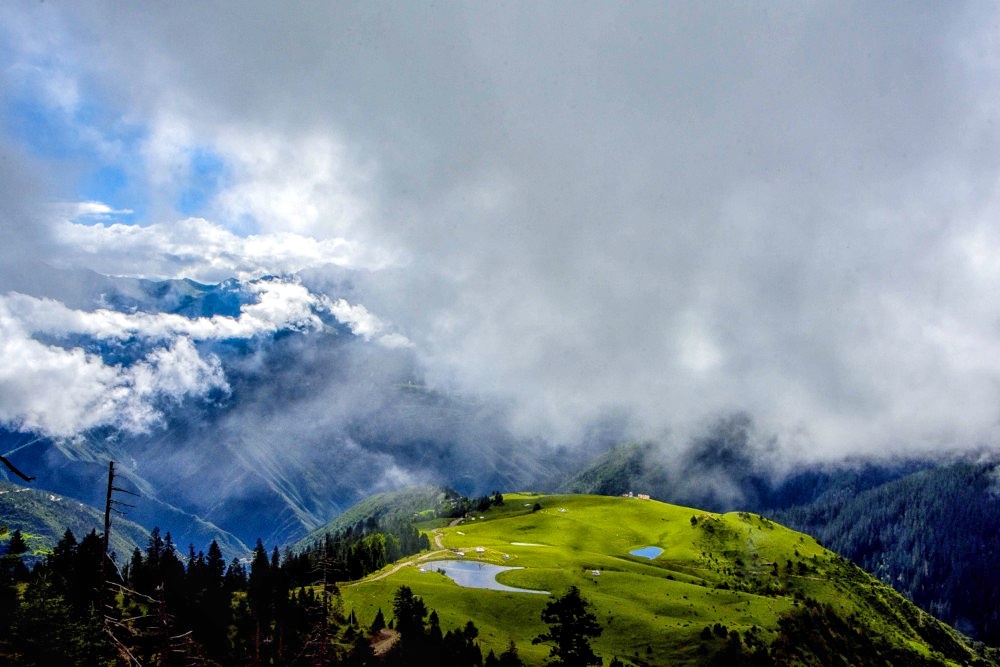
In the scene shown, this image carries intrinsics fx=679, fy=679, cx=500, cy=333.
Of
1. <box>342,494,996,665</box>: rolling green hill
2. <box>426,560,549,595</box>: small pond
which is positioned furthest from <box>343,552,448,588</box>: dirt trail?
<box>426,560,549,595</box>: small pond

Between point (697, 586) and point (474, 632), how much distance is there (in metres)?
80.0

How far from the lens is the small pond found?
15775 centimetres

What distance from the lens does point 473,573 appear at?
573 ft

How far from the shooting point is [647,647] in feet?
407

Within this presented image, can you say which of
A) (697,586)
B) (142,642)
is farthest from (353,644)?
(697,586)

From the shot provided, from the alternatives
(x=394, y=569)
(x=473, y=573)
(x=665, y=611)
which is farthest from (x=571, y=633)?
(x=394, y=569)

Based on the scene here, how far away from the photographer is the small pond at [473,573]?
15775 centimetres

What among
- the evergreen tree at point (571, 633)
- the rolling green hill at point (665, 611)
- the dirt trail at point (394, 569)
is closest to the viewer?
the evergreen tree at point (571, 633)

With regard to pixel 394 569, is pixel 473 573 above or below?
below

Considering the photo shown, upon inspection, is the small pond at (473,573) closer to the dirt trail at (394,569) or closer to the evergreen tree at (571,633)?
the dirt trail at (394,569)

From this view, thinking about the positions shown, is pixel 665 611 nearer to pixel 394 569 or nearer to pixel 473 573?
pixel 473 573

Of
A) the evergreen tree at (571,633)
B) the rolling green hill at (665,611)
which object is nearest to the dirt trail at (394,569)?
the rolling green hill at (665,611)

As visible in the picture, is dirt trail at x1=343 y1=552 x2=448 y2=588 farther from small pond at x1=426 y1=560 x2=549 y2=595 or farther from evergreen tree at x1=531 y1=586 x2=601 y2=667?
evergreen tree at x1=531 y1=586 x2=601 y2=667

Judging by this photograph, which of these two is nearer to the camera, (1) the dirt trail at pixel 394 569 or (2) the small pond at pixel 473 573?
(1) the dirt trail at pixel 394 569
